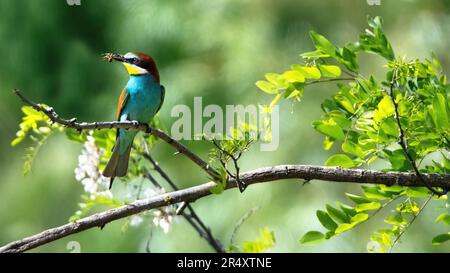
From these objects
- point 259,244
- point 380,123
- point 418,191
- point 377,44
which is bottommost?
point 259,244

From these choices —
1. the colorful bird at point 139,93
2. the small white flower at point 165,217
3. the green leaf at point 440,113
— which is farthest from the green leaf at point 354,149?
the colorful bird at point 139,93

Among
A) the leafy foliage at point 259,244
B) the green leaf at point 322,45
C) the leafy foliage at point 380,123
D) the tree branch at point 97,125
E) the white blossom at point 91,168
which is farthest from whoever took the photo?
the white blossom at point 91,168

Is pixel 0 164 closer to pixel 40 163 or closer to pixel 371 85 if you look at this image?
pixel 40 163

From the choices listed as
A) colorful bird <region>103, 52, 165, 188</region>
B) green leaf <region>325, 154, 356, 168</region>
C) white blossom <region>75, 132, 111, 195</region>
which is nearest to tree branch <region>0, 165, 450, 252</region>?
green leaf <region>325, 154, 356, 168</region>

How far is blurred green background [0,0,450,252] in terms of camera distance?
10.2 feet

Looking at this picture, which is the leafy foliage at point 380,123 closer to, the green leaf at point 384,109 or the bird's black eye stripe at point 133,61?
the green leaf at point 384,109

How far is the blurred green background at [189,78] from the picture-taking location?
3.12 meters

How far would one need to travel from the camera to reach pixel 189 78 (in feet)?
12.7

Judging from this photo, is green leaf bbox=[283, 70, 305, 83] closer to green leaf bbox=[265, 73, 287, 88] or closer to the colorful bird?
green leaf bbox=[265, 73, 287, 88]

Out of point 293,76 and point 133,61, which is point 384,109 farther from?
point 133,61

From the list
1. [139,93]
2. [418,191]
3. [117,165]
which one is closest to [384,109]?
[418,191]

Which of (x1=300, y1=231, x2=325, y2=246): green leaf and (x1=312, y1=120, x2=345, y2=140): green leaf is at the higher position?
(x1=312, y1=120, x2=345, y2=140): green leaf

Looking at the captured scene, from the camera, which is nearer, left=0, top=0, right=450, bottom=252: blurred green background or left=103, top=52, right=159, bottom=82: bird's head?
left=103, top=52, right=159, bottom=82: bird's head

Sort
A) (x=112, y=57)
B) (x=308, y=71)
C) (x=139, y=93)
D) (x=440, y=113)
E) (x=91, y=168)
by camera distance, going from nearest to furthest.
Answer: (x=440, y=113) → (x=308, y=71) → (x=91, y=168) → (x=112, y=57) → (x=139, y=93)
